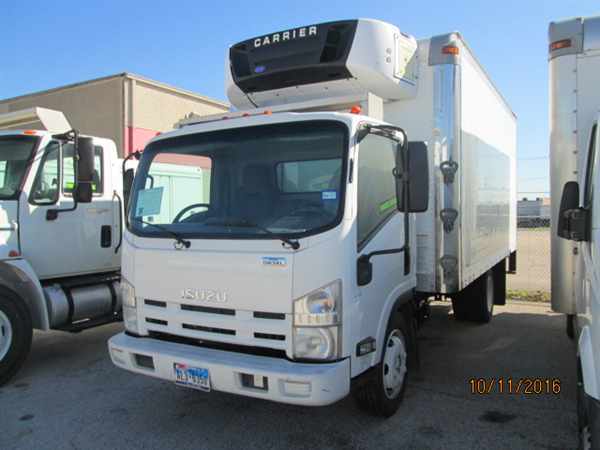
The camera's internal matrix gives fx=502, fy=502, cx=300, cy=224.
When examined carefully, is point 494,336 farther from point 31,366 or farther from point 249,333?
point 31,366

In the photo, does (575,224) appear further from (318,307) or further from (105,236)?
(105,236)

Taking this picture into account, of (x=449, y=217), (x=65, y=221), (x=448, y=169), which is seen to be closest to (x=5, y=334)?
(x=65, y=221)

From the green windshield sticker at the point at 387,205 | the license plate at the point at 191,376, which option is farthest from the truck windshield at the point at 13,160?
the green windshield sticker at the point at 387,205

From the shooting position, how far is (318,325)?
311cm

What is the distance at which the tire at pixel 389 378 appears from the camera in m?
3.65

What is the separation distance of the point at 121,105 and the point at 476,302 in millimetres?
9074

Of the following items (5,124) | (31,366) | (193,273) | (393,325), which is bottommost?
(31,366)

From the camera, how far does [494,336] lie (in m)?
6.49

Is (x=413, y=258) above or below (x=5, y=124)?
below

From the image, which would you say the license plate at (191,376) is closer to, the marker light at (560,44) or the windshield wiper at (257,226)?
the windshield wiper at (257,226)

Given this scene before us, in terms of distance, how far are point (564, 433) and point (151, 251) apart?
132 inches

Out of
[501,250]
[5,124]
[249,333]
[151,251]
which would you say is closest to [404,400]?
[249,333]

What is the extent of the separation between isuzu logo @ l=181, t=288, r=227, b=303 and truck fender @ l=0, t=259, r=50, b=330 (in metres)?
2.50

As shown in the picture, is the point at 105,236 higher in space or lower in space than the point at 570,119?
lower
